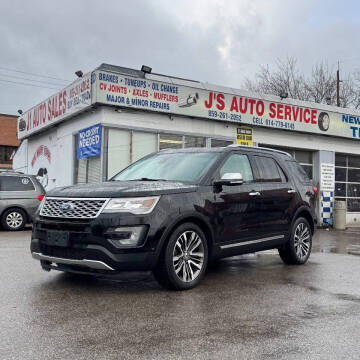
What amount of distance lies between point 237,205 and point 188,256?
3.67 feet

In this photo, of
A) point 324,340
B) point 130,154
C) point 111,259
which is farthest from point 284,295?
point 130,154

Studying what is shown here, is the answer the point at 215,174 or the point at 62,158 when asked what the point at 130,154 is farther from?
the point at 215,174

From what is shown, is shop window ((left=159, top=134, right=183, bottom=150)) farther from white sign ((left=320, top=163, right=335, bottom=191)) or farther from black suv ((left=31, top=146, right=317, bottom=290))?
black suv ((left=31, top=146, right=317, bottom=290))

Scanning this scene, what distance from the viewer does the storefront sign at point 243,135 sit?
1790 centimetres

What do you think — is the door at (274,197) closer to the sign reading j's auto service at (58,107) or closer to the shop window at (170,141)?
the sign reading j's auto service at (58,107)

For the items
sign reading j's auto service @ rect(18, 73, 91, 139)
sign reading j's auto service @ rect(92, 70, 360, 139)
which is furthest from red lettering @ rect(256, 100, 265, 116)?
sign reading j's auto service @ rect(18, 73, 91, 139)

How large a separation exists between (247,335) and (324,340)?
62cm

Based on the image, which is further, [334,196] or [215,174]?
[334,196]

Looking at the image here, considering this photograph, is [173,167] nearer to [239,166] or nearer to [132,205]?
[239,166]

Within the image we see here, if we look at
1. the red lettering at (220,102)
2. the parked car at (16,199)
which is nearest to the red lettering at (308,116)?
the red lettering at (220,102)

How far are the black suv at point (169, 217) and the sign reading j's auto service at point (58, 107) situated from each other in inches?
346

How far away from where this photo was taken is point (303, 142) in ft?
65.2

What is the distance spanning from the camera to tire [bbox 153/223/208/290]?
5434mm

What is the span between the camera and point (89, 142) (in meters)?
15.8
